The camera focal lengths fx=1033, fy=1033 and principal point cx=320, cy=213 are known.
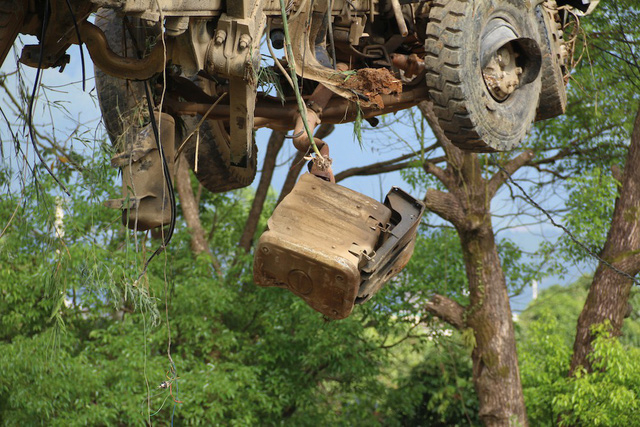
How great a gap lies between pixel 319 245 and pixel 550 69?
2.34 m

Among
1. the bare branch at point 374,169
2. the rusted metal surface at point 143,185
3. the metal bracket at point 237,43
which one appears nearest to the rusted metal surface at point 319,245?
the metal bracket at point 237,43

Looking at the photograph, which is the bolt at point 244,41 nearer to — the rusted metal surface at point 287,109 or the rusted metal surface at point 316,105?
the rusted metal surface at point 316,105

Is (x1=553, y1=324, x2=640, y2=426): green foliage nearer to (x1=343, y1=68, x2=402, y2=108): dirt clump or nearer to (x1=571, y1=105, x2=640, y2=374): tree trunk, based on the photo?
(x1=571, y1=105, x2=640, y2=374): tree trunk

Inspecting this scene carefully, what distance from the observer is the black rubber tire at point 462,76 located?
4777 mm

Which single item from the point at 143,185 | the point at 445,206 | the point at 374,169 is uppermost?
the point at 374,169

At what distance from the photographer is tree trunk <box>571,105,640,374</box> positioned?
1045cm

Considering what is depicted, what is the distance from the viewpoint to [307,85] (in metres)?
5.34

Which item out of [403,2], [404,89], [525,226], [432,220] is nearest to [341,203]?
[404,89]

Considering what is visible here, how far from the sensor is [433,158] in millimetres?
14367

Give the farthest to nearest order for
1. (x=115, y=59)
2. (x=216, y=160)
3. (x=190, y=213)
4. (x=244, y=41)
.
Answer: (x=190, y=213)
(x=216, y=160)
(x=115, y=59)
(x=244, y=41)

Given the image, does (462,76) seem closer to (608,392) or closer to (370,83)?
(370,83)

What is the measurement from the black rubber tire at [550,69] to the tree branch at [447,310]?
191 inches

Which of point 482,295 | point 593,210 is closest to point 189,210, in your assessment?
point 482,295

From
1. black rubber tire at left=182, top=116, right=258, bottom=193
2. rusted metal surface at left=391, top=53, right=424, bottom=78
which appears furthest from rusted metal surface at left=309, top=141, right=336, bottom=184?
black rubber tire at left=182, top=116, right=258, bottom=193
